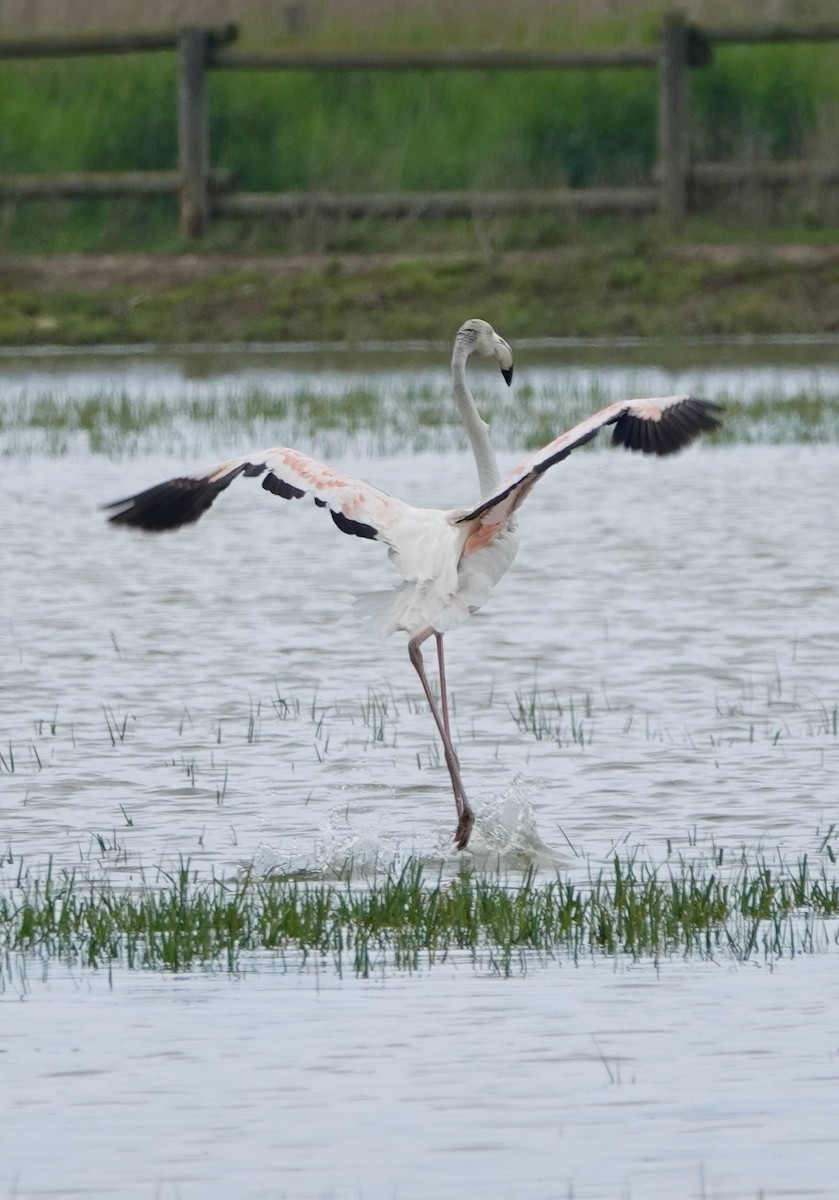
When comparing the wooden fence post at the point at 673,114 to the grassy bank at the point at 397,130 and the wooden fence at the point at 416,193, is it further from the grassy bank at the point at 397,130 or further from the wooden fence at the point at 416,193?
the grassy bank at the point at 397,130

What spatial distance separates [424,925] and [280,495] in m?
2.19

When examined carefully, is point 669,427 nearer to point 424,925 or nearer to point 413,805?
point 413,805

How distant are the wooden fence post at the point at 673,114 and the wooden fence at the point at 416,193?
0.04 feet

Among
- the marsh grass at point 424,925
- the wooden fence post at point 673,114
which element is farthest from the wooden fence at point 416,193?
the marsh grass at point 424,925

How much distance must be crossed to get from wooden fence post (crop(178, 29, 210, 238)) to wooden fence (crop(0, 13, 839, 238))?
0.01 meters

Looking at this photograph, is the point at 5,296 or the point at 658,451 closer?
the point at 658,451

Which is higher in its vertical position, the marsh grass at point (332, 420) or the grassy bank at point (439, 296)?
the grassy bank at point (439, 296)

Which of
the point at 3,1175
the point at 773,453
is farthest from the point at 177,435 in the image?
the point at 3,1175

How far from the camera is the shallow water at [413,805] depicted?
5.13 meters

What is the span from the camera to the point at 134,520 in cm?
877

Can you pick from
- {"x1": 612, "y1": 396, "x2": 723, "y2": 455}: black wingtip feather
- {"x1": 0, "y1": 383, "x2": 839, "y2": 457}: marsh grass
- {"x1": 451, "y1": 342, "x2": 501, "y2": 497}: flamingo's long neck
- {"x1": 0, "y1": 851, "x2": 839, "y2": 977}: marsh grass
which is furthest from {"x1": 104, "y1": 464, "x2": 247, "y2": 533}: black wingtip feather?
{"x1": 0, "y1": 383, "x2": 839, "y2": 457}: marsh grass

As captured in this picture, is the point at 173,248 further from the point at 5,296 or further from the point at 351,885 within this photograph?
the point at 351,885

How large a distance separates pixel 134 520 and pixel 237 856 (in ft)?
4.40

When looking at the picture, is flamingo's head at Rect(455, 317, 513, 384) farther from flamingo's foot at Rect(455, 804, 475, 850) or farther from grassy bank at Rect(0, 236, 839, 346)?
grassy bank at Rect(0, 236, 839, 346)
